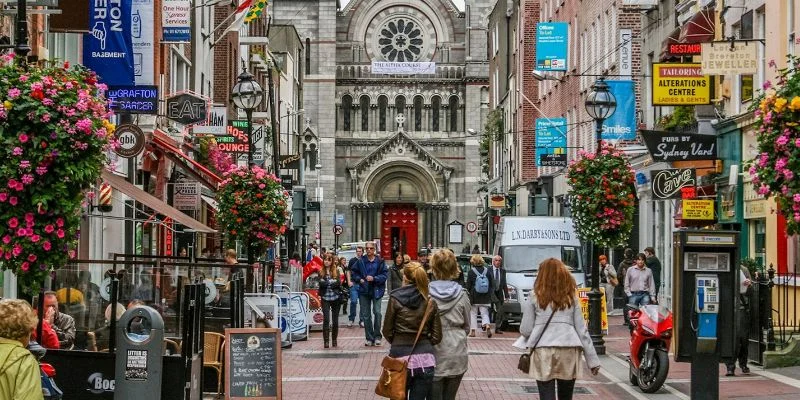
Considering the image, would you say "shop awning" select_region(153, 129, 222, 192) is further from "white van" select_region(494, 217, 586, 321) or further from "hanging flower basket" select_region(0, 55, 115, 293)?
"hanging flower basket" select_region(0, 55, 115, 293)

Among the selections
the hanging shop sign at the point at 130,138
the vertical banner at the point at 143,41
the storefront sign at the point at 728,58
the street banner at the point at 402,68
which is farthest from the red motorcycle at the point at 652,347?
the street banner at the point at 402,68

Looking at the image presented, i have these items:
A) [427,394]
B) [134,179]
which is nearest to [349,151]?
[134,179]

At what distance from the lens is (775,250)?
2456cm

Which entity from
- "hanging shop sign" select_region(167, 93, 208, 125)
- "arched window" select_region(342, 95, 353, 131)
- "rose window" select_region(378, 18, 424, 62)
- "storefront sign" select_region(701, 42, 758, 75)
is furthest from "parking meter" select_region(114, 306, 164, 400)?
"arched window" select_region(342, 95, 353, 131)

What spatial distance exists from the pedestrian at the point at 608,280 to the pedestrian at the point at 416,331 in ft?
62.8

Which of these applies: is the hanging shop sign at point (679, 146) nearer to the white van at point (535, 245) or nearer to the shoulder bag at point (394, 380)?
the white van at point (535, 245)

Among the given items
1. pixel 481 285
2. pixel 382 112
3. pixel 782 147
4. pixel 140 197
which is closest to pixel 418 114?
pixel 382 112

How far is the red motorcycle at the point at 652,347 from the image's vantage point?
54.2 feet

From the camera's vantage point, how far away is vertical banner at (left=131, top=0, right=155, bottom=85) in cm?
2566

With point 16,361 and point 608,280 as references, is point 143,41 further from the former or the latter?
point 16,361

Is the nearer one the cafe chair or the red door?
the cafe chair

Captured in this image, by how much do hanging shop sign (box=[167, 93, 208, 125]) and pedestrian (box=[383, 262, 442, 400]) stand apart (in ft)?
58.5

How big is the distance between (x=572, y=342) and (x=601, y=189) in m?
12.9

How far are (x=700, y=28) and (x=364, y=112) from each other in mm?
62978
